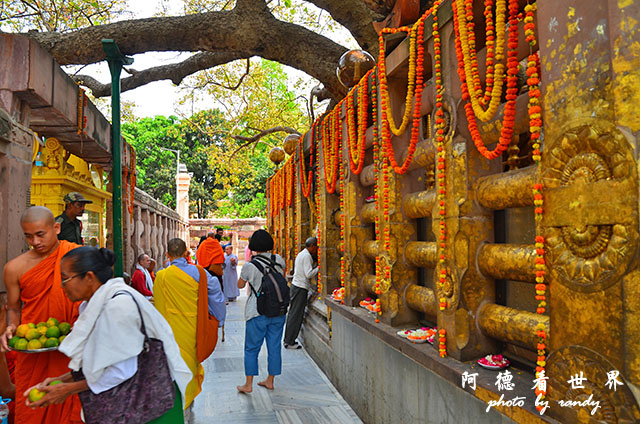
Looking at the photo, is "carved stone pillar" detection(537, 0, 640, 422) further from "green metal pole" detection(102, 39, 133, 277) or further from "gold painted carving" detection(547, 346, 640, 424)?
"green metal pole" detection(102, 39, 133, 277)

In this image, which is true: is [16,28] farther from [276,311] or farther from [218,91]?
[276,311]

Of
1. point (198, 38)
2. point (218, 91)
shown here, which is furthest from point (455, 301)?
point (218, 91)

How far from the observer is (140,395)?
2.30 m

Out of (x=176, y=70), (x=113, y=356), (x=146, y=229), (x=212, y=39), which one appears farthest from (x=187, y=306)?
(x=146, y=229)

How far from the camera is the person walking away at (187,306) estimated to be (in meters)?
4.20

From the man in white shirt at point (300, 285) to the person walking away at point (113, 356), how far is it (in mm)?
4497

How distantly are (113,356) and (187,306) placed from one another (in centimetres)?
208

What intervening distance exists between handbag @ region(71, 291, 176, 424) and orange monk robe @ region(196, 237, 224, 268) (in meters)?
4.05

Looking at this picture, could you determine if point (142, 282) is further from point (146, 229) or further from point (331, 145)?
point (146, 229)

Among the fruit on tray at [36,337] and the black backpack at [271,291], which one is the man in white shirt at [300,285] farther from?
the fruit on tray at [36,337]

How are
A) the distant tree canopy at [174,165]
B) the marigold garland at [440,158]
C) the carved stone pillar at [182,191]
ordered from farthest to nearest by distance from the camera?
the distant tree canopy at [174,165], the carved stone pillar at [182,191], the marigold garland at [440,158]

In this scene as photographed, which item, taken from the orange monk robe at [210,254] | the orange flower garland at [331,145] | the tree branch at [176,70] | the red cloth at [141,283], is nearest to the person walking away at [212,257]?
the orange monk robe at [210,254]

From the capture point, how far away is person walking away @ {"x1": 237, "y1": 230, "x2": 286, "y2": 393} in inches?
200
